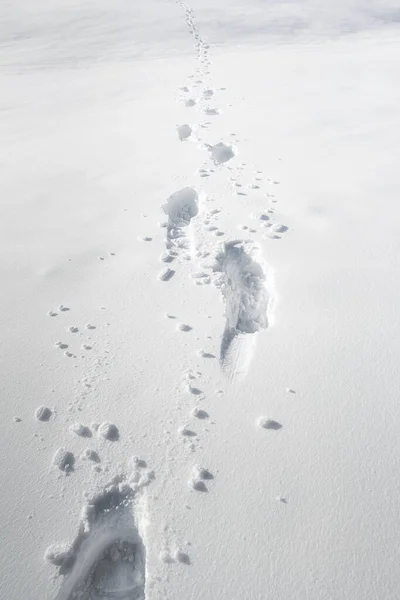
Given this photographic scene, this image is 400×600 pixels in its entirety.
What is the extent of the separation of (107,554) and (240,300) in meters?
1.33

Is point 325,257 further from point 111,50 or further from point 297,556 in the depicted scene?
point 111,50

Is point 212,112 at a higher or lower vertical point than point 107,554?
higher

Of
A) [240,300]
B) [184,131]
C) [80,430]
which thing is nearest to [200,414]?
[80,430]

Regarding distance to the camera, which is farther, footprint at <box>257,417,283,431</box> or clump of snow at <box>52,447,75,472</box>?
footprint at <box>257,417,283,431</box>

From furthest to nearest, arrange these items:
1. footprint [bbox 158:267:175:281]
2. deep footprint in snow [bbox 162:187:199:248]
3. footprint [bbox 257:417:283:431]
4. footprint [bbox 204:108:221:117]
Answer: footprint [bbox 204:108:221:117] < deep footprint in snow [bbox 162:187:199:248] < footprint [bbox 158:267:175:281] < footprint [bbox 257:417:283:431]

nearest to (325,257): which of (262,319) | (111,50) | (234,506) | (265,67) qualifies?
(262,319)

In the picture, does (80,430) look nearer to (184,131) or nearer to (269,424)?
(269,424)

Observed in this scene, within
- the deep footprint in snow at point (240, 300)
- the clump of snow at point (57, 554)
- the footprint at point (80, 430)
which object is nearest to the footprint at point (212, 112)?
the deep footprint in snow at point (240, 300)

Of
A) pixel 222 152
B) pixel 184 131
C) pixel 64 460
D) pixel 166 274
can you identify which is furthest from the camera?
pixel 184 131

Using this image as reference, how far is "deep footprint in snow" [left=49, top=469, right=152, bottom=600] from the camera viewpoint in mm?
1447

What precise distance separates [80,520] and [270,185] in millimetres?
2602

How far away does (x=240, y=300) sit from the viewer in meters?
2.48

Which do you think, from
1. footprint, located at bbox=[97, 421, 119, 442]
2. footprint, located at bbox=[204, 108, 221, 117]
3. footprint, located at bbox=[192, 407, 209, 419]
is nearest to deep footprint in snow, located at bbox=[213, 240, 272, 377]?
footprint, located at bbox=[192, 407, 209, 419]

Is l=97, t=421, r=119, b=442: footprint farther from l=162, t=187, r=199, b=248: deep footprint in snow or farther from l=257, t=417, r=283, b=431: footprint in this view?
l=162, t=187, r=199, b=248: deep footprint in snow
